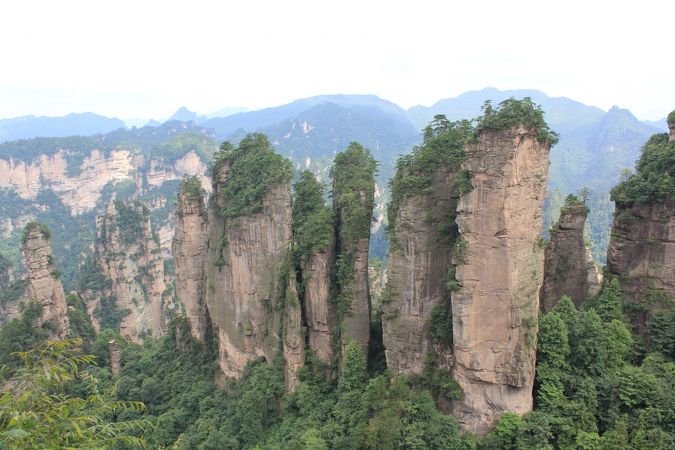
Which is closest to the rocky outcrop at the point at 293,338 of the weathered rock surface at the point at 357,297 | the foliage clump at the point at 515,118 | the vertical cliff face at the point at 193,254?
the weathered rock surface at the point at 357,297

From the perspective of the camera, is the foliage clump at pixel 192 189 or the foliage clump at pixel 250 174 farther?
the foliage clump at pixel 192 189

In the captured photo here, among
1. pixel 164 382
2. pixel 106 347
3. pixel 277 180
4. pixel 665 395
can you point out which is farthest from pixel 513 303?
pixel 106 347

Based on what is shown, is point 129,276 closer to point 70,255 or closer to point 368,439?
point 368,439

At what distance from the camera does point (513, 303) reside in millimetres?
18750

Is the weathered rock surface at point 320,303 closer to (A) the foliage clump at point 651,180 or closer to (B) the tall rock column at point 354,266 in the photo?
(B) the tall rock column at point 354,266

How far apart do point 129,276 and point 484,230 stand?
5237cm

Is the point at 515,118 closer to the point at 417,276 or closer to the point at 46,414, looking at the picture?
the point at 417,276

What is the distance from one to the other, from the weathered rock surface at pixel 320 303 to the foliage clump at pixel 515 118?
36.8ft

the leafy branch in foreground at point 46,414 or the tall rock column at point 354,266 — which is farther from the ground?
the leafy branch in foreground at point 46,414

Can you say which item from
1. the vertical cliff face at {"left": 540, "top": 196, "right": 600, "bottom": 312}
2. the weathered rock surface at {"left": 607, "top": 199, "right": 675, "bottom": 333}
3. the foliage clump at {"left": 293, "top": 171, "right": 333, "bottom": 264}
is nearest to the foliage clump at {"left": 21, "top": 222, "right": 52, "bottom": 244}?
the foliage clump at {"left": 293, "top": 171, "right": 333, "bottom": 264}

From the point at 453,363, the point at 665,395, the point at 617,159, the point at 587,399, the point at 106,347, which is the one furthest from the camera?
the point at 617,159

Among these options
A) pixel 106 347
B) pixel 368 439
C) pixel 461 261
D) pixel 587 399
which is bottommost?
pixel 106 347

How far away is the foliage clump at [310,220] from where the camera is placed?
2525 cm

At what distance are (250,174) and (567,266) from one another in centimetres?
1839
